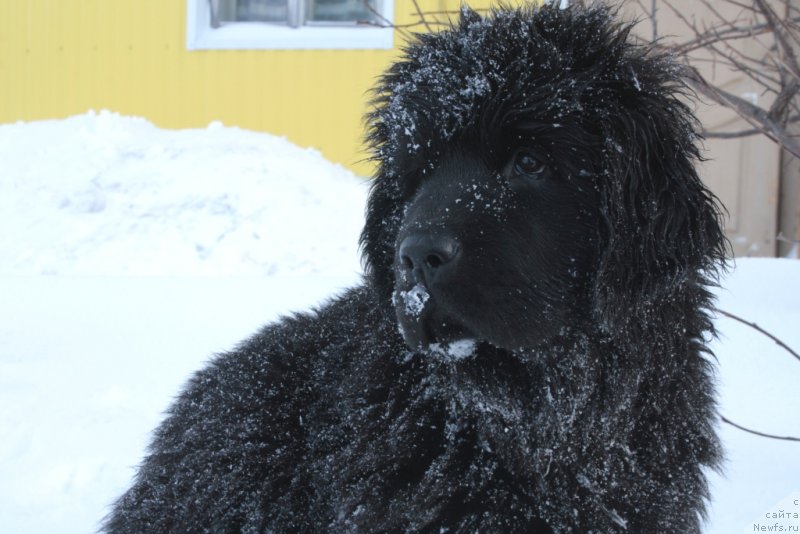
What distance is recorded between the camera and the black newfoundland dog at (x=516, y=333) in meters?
2.34

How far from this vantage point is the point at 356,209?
9078 mm

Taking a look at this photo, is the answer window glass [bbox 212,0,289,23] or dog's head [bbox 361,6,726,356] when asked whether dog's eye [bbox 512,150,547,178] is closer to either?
dog's head [bbox 361,6,726,356]

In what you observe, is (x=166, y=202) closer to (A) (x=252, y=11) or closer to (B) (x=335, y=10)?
(A) (x=252, y=11)

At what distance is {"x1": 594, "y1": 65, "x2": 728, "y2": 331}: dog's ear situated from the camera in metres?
2.35

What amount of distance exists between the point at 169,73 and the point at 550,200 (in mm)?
8869

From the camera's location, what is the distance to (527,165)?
2396mm

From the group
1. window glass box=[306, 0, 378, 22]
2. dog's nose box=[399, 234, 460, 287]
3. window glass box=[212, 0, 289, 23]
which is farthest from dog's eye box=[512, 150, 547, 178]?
window glass box=[212, 0, 289, 23]

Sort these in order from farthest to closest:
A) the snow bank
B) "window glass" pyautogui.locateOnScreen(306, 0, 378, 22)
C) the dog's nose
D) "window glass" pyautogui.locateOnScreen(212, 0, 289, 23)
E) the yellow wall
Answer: "window glass" pyautogui.locateOnScreen(212, 0, 289, 23) → "window glass" pyautogui.locateOnScreen(306, 0, 378, 22) → the yellow wall → the snow bank → the dog's nose

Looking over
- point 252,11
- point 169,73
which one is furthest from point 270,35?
point 169,73

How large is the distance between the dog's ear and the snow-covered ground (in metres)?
0.99

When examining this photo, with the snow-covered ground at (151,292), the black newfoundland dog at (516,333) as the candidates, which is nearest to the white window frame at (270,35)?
the snow-covered ground at (151,292)

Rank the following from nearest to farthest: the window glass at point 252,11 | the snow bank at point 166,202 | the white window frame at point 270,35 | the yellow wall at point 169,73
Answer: the snow bank at point 166,202
the white window frame at point 270,35
the yellow wall at point 169,73
the window glass at point 252,11

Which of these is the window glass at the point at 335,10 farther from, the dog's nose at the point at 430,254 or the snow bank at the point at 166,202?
the dog's nose at the point at 430,254

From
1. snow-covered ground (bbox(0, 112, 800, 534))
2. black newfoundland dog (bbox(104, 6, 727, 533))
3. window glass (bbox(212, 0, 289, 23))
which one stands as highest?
window glass (bbox(212, 0, 289, 23))
